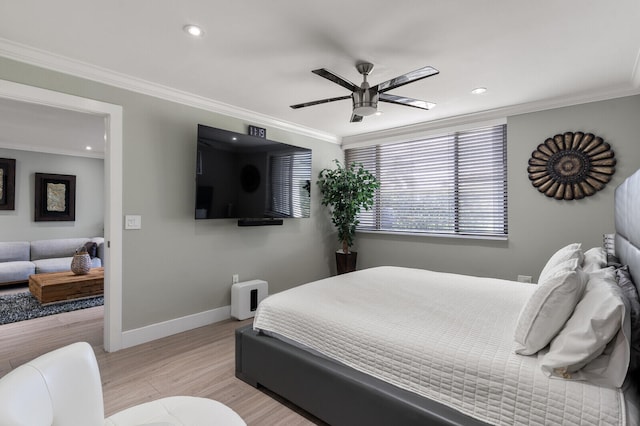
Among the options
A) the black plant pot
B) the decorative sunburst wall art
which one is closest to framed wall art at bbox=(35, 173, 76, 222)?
the black plant pot

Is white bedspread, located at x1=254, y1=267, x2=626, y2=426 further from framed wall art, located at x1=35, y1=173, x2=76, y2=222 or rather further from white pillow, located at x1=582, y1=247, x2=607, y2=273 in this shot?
framed wall art, located at x1=35, y1=173, x2=76, y2=222

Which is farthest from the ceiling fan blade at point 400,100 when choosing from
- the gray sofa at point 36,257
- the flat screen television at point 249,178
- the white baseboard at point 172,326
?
Answer: the gray sofa at point 36,257

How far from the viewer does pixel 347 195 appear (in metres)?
4.41

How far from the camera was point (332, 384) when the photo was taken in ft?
5.60

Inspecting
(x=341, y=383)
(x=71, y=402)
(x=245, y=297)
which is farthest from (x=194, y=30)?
(x=245, y=297)

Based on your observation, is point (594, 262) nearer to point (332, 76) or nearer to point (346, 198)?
point (332, 76)

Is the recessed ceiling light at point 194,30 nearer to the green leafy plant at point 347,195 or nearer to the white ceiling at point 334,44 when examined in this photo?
the white ceiling at point 334,44

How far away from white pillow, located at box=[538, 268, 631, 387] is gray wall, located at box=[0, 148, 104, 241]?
24.4 ft

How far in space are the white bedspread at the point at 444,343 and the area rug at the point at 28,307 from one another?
3.32 metres

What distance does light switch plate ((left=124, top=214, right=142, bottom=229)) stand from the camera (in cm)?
283

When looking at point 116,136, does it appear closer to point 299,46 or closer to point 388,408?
point 299,46

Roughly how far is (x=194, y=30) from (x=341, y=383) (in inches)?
91.0

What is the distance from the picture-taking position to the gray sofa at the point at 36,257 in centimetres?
488

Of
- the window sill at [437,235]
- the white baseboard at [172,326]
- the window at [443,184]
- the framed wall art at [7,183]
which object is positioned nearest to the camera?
the white baseboard at [172,326]
